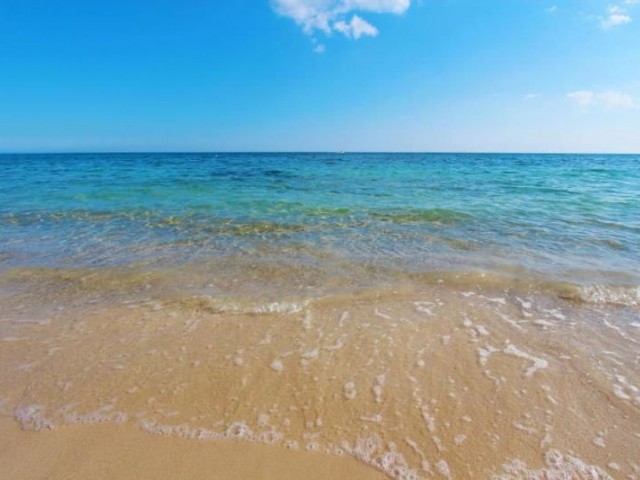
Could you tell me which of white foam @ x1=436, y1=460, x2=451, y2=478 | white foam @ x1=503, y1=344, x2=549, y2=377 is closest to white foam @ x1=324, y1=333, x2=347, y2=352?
Answer: white foam @ x1=436, y1=460, x2=451, y2=478

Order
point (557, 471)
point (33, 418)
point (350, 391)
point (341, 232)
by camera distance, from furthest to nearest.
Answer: point (341, 232)
point (350, 391)
point (33, 418)
point (557, 471)

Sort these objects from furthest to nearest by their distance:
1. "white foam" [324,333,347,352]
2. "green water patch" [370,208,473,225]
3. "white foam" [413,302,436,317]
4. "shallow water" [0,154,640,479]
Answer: "green water patch" [370,208,473,225] < "white foam" [413,302,436,317] < "white foam" [324,333,347,352] < "shallow water" [0,154,640,479]

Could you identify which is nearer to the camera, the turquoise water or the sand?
the sand

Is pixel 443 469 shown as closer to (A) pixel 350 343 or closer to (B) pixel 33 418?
(A) pixel 350 343

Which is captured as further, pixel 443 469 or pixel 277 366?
pixel 277 366

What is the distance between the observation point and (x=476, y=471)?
6.77 feet

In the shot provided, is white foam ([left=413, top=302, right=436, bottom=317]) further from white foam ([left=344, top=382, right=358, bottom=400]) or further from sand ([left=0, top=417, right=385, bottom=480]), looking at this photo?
sand ([left=0, top=417, right=385, bottom=480])

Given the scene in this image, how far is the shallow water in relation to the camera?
233cm

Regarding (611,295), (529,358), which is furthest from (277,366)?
(611,295)

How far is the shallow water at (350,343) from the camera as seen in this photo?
7.66 feet

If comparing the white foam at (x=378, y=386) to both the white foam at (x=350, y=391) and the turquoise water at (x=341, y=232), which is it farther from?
the turquoise water at (x=341, y=232)

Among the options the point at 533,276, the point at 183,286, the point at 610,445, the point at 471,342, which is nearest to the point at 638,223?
the point at 533,276

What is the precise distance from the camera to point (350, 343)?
3383 millimetres

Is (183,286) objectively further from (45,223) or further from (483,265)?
A: (45,223)
